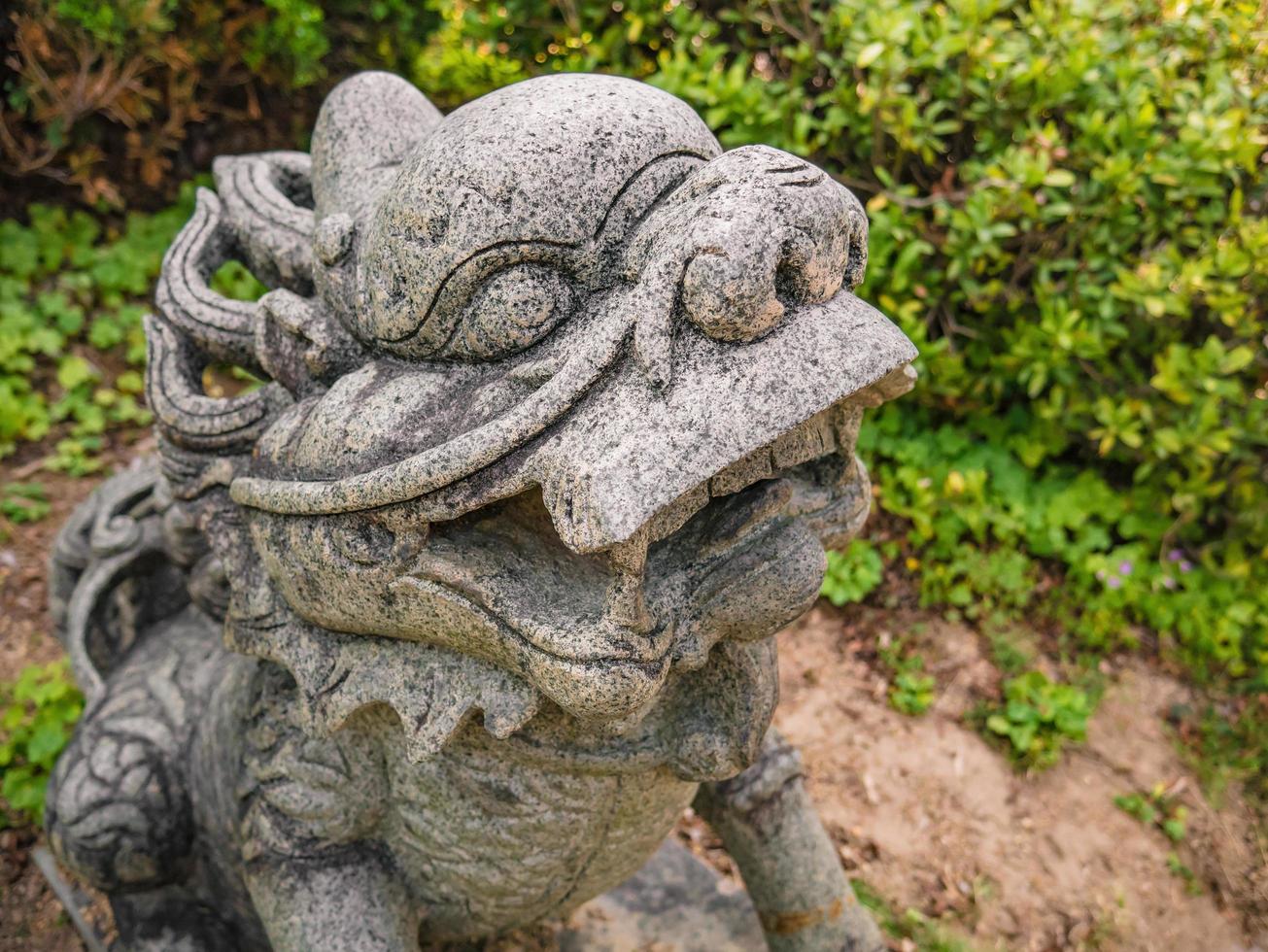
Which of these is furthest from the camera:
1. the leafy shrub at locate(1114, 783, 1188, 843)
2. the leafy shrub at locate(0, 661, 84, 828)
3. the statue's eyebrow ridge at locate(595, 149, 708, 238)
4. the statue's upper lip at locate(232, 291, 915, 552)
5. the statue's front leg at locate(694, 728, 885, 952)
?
the leafy shrub at locate(1114, 783, 1188, 843)

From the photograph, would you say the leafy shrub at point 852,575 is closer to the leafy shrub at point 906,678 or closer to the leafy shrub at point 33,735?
the leafy shrub at point 906,678

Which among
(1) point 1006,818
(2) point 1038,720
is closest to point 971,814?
(1) point 1006,818

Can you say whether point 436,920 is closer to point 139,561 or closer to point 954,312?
point 139,561

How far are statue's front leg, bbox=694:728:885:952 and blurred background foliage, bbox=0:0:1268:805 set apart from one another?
169 centimetres

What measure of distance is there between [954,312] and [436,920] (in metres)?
2.86

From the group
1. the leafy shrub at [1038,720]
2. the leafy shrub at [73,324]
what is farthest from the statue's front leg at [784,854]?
the leafy shrub at [73,324]

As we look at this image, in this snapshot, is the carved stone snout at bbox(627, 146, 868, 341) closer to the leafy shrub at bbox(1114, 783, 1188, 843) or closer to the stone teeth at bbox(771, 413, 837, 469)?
the stone teeth at bbox(771, 413, 837, 469)

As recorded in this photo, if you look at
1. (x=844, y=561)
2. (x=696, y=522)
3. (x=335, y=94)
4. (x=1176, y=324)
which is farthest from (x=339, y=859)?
(x=1176, y=324)

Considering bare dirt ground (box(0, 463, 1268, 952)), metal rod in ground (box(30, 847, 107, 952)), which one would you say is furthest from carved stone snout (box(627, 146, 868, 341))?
bare dirt ground (box(0, 463, 1268, 952))

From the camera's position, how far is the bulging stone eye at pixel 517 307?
1203 mm

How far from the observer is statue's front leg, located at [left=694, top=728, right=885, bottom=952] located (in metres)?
1.90

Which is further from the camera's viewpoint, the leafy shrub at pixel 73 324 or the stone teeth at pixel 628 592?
the leafy shrub at pixel 73 324

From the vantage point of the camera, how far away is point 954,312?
375 centimetres

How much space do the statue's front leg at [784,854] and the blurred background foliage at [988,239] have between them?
5.54 ft
